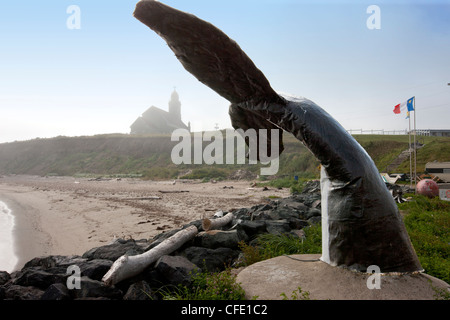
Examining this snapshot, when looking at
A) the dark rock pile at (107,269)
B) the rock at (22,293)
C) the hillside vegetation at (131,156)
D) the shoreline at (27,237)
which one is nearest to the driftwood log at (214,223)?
the dark rock pile at (107,269)

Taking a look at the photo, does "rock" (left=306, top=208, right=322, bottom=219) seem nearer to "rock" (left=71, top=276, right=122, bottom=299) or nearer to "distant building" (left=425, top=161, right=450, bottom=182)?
"rock" (left=71, top=276, right=122, bottom=299)

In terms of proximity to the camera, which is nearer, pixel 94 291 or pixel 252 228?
pixel 94 291

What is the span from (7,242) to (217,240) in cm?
726

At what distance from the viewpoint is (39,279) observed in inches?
139

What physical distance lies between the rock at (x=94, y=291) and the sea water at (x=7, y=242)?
13.5ft

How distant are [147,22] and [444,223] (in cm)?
832

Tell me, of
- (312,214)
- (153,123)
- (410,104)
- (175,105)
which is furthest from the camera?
(175,105)

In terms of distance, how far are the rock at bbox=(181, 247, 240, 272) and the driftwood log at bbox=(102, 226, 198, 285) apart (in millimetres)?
277

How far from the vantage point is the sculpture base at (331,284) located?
2773 mm

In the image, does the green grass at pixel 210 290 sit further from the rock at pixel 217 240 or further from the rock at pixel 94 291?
the rock at pixel 217 240

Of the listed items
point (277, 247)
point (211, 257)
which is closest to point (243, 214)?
point (277, 247)

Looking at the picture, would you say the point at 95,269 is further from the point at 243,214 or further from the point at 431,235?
the point at 431,235
